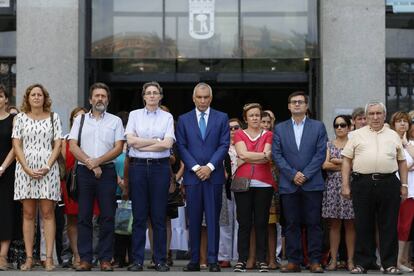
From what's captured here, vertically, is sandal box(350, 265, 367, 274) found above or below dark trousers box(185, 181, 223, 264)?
below

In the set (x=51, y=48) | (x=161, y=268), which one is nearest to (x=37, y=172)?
(x=161, y=268)

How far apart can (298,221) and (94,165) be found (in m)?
2.67

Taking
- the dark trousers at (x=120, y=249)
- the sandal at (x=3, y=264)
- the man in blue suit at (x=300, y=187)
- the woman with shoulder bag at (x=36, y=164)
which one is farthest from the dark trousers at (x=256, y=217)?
the sandal at (x=3, y=264)

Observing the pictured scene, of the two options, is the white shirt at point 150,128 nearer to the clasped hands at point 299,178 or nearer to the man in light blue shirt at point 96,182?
the man in light blue shirt at point 96,182

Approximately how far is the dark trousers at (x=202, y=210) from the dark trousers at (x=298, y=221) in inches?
34.7

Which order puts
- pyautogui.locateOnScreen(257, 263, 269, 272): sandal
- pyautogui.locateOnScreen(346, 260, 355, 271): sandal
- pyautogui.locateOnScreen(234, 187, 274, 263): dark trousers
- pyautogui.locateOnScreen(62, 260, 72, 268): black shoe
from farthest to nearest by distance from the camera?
1. pyautogui.locateOnScreen(62, 260, 72, 268): black shoe
2. pyautogui.locateOnScreen(346, 260, 355, 271): sandal
3. pyautogui.locateOnScreen(234, 187, 274, 263): dark trousers
4. pyautogui.locateOnScreen(257, 263, 269, 272): sandal

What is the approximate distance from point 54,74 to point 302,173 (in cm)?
560

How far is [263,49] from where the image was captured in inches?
575

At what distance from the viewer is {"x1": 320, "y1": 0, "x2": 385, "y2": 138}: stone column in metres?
14.2

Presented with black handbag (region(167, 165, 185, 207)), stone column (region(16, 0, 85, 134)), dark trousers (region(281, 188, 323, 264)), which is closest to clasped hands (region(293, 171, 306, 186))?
dark trousers (region(281, 188, 323, 264))

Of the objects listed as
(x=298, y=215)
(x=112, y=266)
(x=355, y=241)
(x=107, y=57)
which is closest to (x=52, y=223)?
(x=112, y=266)

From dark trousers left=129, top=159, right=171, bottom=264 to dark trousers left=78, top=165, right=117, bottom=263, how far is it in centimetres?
27

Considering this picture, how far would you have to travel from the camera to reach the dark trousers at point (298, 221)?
10500 millimetres

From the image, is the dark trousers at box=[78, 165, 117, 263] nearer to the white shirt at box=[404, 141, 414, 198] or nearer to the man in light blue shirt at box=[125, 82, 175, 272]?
the man in light blue shirt at box=[125, 82, 175, 272]
